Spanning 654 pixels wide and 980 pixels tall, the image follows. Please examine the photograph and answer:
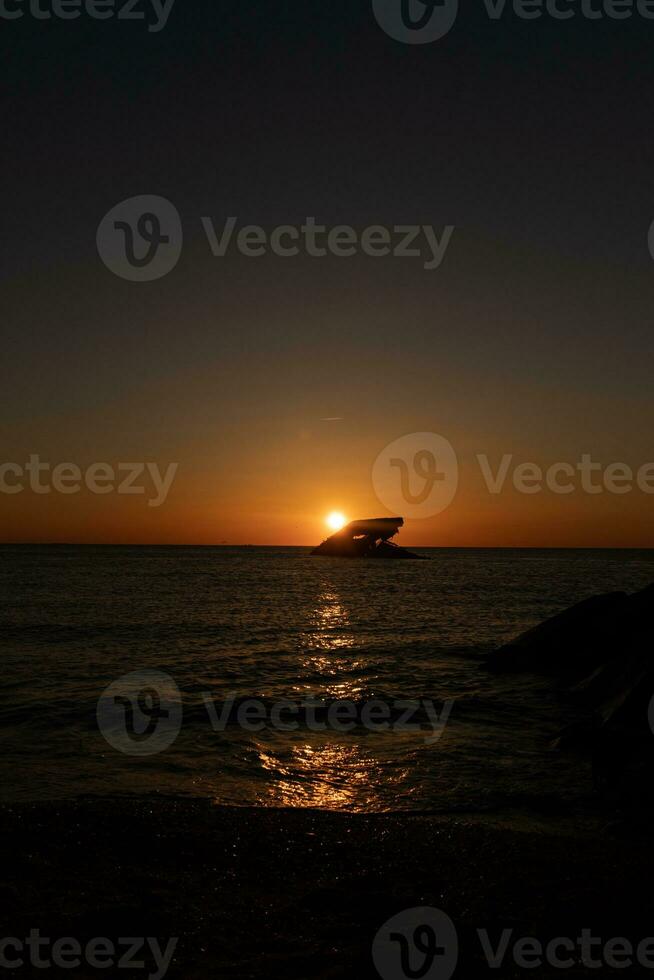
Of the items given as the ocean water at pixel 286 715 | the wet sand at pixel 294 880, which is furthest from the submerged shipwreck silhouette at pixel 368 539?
the wet sand at pixel 294 880

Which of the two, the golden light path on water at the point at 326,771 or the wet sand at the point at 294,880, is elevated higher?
the wet sand at the point at 294,880

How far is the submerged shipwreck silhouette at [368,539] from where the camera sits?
131m

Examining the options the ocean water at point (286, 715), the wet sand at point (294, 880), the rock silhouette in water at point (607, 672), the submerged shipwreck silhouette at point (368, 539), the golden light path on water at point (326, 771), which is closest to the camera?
the wet sand at point (294, 880)

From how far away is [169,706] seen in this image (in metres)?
14.2

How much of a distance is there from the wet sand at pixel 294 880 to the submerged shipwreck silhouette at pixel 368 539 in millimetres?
122070

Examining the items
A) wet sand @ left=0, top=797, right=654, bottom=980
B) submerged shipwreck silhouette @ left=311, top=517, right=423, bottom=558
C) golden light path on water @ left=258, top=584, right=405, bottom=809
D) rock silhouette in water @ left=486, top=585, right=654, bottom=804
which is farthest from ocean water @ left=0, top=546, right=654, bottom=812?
submerged shipwreck silhouette @ left=311, top=517, right=423, bottom=558

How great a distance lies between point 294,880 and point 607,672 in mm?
11365

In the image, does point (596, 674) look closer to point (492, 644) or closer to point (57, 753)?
point (492, 644)

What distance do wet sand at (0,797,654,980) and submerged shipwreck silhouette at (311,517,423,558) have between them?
12207 centimetres

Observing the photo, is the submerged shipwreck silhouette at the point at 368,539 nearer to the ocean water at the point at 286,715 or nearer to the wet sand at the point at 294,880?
the ocean water at the point at 286,715

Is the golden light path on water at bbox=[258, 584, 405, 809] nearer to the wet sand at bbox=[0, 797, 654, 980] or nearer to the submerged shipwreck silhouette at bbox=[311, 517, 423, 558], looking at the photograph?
the wet sand at bbox=[0, 797, 654, 980]

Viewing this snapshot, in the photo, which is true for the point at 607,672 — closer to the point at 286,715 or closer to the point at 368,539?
the point at 286,715

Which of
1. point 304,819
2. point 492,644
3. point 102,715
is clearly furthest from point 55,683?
point 492,644

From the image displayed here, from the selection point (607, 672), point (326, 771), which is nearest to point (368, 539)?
point (607, 672)
